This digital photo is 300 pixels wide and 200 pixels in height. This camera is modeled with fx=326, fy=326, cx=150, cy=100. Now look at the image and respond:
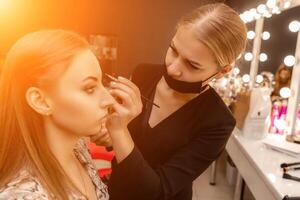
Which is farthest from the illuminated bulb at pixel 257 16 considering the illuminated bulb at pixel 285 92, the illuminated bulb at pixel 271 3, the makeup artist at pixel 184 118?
the makeup artist at pixel 184 118

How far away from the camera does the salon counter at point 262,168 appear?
3.91ft

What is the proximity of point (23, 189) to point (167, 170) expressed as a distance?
0.38 m

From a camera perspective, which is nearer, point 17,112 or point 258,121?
point 17,112

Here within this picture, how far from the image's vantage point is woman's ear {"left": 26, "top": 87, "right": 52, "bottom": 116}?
23.4 inches

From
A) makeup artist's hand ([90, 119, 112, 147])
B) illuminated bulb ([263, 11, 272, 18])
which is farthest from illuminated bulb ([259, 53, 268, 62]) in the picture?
makeup artist's hand ([90, 119, 112, 147])

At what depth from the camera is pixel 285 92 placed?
2057 mm

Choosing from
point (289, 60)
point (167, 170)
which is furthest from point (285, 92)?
point (167, 170)

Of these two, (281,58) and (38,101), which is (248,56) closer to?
(281,58)

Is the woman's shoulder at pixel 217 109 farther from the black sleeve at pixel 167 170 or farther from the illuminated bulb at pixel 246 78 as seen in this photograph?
the illuminated bulb at pixel 246 78

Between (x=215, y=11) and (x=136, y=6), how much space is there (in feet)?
11.9

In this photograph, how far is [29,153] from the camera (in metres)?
0.59

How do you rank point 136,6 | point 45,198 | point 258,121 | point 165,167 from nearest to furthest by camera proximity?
1. point 45,198
2. point 165,167
3. point 258,121
4. point 136,6

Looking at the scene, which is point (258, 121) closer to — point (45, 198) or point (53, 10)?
→ point (45, 198)

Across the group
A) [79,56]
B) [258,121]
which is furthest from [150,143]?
[258,121]
